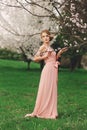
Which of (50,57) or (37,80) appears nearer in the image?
(50,57)

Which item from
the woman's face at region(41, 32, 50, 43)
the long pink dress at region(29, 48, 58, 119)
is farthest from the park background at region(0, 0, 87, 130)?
the woman's face at region(41, 32, 50, 43)

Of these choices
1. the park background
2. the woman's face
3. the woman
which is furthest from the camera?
the woman's face

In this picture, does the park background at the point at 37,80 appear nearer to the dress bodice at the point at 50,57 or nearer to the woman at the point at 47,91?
the woman at the point at 47,91

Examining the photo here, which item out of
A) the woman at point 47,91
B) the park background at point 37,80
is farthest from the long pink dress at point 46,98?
the park background at point 37,80

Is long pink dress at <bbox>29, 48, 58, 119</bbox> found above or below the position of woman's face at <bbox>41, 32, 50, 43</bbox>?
below

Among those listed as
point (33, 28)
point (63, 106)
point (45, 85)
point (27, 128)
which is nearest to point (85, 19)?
point (63, 106)

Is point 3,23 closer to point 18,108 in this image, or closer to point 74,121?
point 18,108

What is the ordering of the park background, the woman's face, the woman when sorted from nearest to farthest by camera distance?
the park background
the woman
the woman's face

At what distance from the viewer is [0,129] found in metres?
10.5

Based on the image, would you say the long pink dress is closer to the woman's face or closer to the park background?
the woman's face

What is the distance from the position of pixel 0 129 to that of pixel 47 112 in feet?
7.58

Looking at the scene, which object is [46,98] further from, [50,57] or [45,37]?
[45,37]

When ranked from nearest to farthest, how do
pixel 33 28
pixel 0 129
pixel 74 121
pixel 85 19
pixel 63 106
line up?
1. pixel 0 129
2. pixel 74 121
3. pixel 63 106
4. pixel 85 19
5. pixel 33 28

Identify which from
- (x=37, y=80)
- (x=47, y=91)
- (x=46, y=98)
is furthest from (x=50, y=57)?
(x=37, y=80)
